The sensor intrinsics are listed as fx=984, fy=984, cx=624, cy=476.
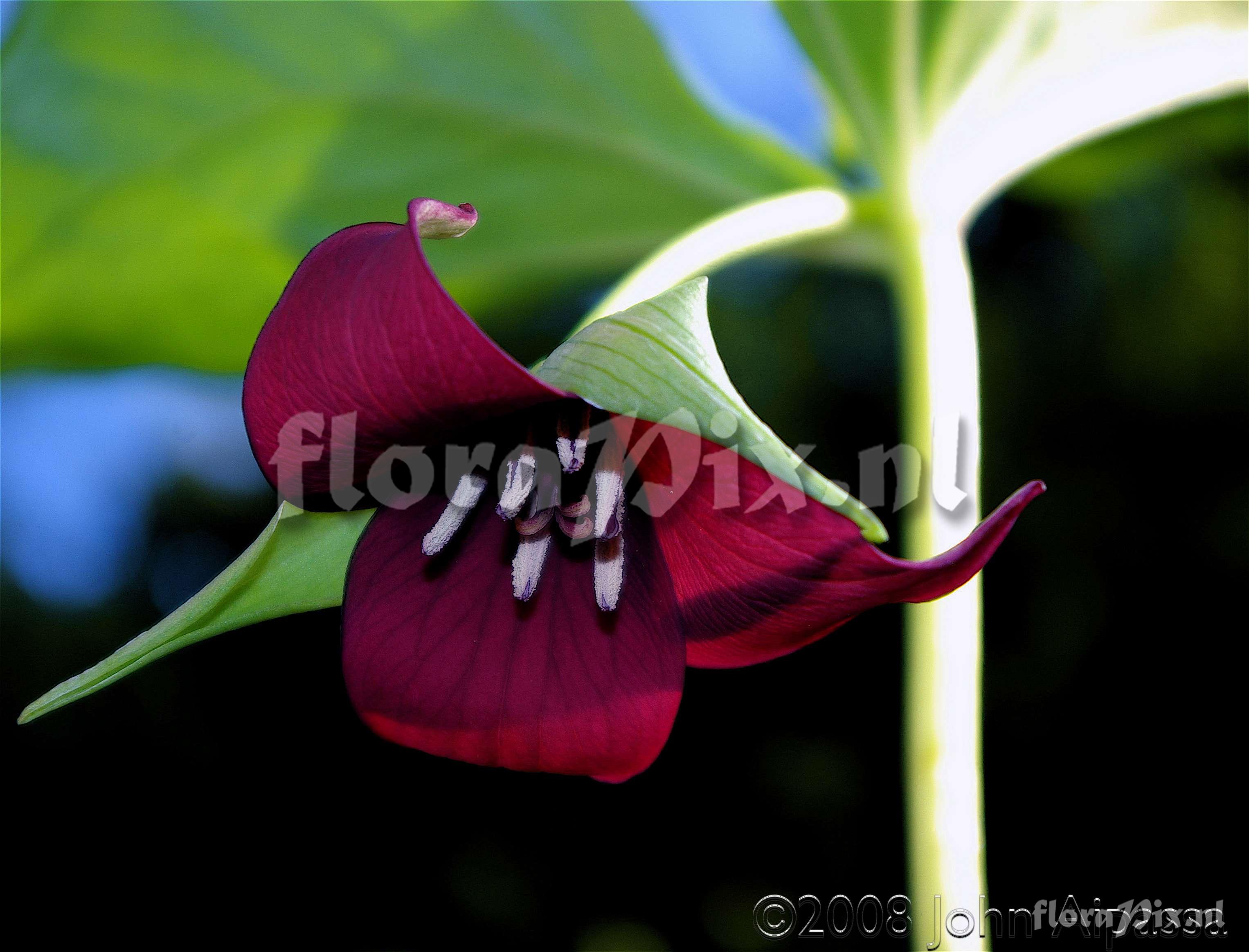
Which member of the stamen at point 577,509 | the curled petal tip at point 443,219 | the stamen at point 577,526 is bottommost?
the stamen at point 577,526

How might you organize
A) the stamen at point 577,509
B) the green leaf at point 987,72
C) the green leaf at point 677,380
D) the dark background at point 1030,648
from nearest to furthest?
the green leaf at point 677,380
the stamen at point 577,509
the green leaf at point 987,72
the dark background at point 1030,648

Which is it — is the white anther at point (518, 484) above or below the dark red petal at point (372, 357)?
below

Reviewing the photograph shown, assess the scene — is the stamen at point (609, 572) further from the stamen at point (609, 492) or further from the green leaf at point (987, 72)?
the green leaf at point (987, 72)

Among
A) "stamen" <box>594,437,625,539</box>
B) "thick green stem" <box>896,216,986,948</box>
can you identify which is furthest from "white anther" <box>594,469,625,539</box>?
"thick green stem" <box>896,216,986,948</box>

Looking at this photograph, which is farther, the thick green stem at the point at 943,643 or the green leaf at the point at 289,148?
the green leaf at the point at 289,148

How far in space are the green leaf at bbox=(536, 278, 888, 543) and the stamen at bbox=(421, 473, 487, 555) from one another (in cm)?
7

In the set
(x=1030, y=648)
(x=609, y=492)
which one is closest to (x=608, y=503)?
(x=609, y=492)

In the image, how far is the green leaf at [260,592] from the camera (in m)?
0.28

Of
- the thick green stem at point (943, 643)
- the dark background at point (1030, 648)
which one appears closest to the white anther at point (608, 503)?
the thick green stem at point (943, 643)

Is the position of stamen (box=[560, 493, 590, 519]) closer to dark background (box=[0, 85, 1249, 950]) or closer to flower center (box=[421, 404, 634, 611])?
flower center (box=[421, 404, 634, 611])

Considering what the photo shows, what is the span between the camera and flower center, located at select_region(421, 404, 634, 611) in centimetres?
32

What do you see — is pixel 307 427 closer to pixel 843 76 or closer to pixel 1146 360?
pixel 843 76

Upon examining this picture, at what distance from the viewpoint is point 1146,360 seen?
153 centimetres

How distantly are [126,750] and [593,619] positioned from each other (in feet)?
6.47
